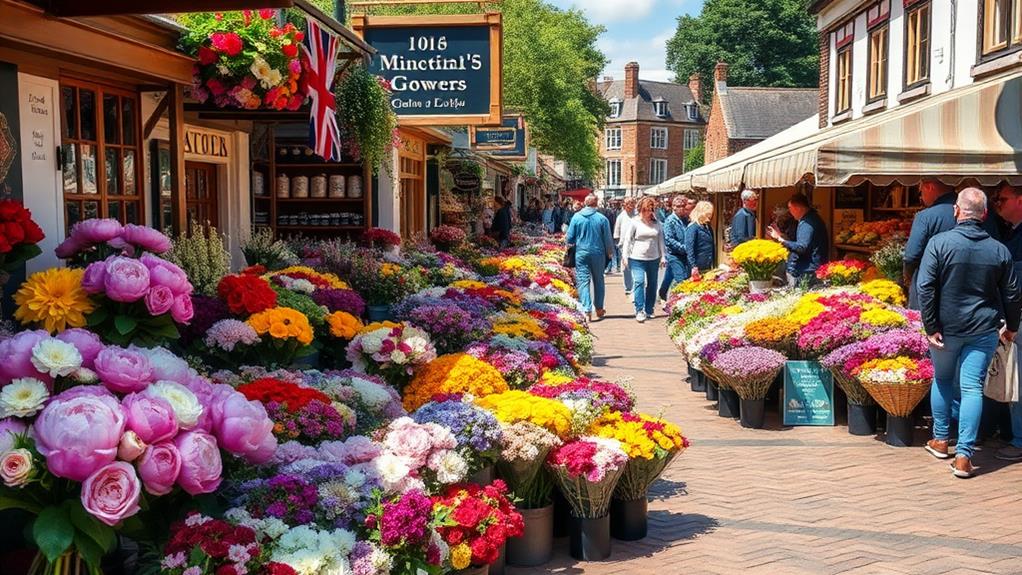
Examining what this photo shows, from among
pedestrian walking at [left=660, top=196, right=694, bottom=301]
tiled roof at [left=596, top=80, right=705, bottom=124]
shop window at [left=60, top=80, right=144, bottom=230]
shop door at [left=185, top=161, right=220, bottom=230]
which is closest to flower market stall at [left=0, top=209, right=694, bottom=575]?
shop window at [left=60, top=80, right=144, bottom=230]

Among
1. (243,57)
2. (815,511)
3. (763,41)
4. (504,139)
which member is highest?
(763,41)

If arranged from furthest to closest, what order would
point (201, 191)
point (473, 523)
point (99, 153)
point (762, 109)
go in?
point (762, 109) < point (201, 191) < point (99, 153) < point (473, 523)

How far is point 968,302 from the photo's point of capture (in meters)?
6.46

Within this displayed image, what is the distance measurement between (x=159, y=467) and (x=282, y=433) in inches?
52.6

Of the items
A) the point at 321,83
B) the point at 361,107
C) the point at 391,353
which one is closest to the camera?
the point at 391,353

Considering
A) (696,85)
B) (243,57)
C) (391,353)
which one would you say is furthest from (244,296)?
(696,85)

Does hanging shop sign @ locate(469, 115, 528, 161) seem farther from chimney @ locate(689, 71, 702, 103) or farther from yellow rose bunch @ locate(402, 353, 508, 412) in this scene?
chimney @ locate(689, 71, 702, 103)

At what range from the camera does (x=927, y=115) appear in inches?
341

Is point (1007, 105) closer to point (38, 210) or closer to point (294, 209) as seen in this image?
point (38, 210)

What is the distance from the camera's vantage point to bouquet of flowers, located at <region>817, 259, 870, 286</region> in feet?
33.3

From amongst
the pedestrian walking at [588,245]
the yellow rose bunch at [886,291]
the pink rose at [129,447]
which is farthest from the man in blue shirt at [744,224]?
the pink rose at [129,447]

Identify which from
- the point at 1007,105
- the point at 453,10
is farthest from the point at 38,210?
the point at 453,10

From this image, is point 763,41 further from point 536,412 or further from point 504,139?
point 536,412

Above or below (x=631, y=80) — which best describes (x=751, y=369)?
below
